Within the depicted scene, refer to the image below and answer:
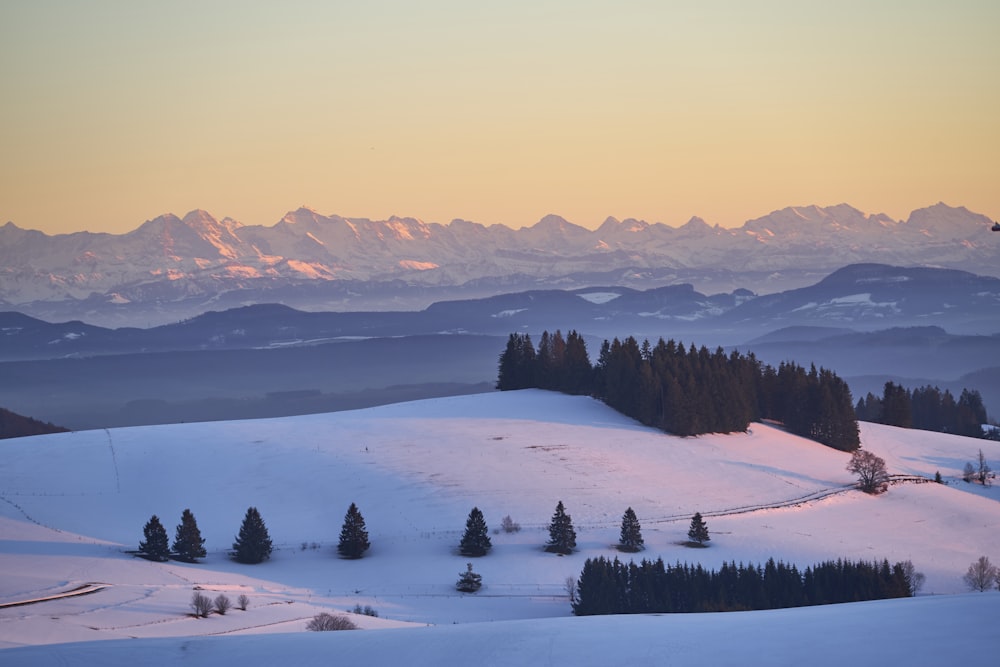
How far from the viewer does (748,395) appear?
126750mm

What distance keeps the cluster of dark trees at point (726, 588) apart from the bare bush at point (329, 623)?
14380 mm

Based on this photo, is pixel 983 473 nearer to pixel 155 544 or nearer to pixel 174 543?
pixel 174 543

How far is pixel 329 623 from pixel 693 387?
72.4m

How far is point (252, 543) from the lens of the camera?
7600 centimetres

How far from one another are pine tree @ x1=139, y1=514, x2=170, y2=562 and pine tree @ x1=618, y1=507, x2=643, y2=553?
2888 cm

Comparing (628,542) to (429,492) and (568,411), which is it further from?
(568,411)

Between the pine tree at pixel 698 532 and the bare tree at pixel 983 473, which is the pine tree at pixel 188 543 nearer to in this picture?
the pine tree at pixel 698 532

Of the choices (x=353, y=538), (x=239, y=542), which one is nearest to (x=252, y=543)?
(x=239, y=542)

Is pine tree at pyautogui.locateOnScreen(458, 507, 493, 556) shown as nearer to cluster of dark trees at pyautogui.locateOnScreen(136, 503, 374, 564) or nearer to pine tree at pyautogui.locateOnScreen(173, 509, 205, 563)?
cluster of dark trees at pyautogui.locateOnScreen(136, 503, 374, 564)

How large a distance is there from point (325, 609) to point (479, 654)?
23670 mm

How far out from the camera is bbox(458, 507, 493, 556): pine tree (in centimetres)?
7806

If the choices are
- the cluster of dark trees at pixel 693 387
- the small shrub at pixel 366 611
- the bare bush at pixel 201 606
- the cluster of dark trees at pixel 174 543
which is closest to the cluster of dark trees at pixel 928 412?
the cluster of dark trees at pixel 693 387

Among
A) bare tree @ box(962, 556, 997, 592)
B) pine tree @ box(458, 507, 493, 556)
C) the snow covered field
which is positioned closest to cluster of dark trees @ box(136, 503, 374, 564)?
the snow covered field

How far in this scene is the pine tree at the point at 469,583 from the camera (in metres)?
69.6
